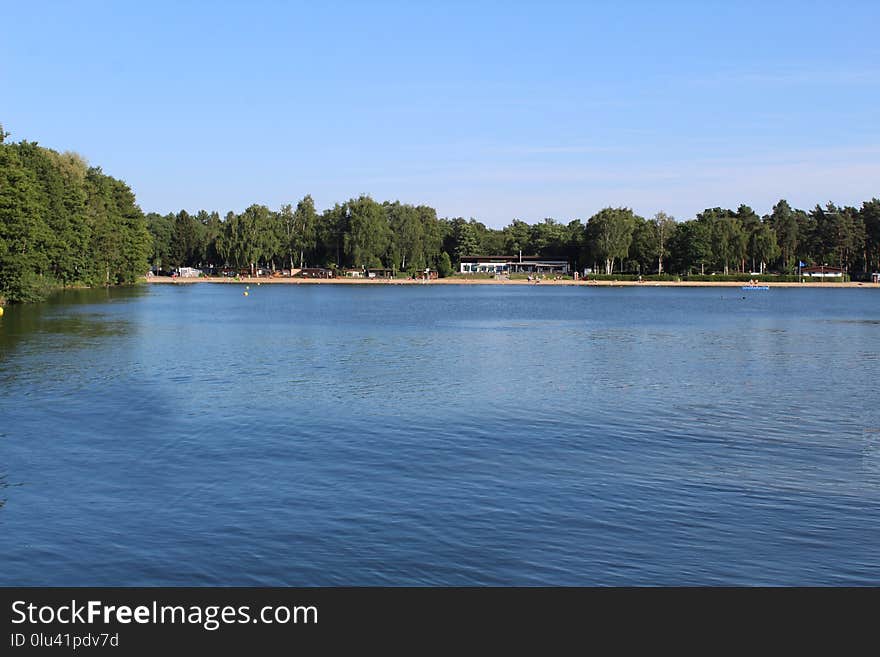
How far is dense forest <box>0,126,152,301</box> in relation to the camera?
71688mm

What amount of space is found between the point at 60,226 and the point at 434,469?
82166 millimetres

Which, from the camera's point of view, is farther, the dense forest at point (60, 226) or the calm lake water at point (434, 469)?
the dense forest at point (60, 226)

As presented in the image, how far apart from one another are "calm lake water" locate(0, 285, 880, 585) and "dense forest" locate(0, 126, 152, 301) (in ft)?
102

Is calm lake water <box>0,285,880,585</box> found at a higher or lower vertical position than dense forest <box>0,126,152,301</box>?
lower

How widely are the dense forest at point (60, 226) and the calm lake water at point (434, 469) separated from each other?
3118 centimetres

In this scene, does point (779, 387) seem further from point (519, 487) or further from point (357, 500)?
point (357, 500)

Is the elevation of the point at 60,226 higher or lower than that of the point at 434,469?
higher

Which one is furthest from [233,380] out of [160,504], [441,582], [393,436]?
[441,582]

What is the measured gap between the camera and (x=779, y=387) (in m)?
34.5

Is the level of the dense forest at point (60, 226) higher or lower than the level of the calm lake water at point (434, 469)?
higher

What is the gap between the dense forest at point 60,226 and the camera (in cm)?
7169

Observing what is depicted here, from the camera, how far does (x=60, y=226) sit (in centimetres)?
9175

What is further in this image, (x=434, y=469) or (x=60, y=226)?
(x=60, y=226)
